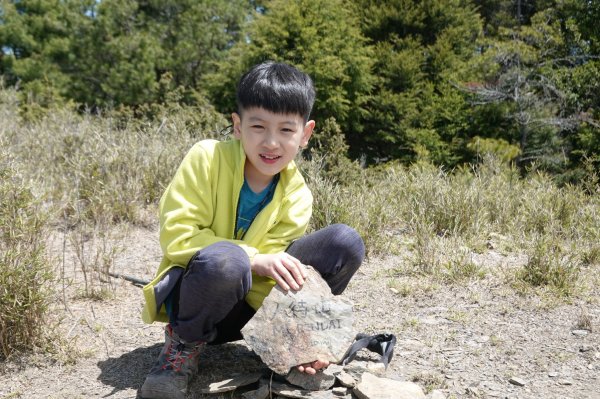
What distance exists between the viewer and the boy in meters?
A: 1.96

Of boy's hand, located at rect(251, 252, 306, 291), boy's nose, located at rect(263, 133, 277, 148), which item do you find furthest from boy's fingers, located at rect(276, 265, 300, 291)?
boy's nose, located at rect(263, 133, 277, 148)

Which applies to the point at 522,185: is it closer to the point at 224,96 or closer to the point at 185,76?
the point at 224,96

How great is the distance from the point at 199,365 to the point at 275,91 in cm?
114

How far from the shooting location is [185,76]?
588 inches

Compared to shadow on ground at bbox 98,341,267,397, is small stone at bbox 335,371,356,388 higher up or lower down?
higher up

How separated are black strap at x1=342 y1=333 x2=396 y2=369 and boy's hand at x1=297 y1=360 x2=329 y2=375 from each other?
31cm

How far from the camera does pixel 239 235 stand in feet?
7.36

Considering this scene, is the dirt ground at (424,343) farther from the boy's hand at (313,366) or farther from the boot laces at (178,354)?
the boy's hand at (313,366)

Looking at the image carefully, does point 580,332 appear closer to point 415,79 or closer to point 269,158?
point 269,158

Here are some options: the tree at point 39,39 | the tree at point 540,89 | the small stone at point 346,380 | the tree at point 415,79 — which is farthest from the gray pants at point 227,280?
the tree at point 39,39

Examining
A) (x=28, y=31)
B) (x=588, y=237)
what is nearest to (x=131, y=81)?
(x=28, y=31)

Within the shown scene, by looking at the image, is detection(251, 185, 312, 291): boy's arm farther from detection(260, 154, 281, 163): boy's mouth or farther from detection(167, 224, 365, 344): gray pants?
detection(260, 154, 281, 163): boy's mouth

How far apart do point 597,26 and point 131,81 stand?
33.2 ft

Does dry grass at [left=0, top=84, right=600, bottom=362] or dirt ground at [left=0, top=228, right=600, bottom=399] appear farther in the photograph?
dry grass at [left=0, top=84, right=600, bottom=362]
